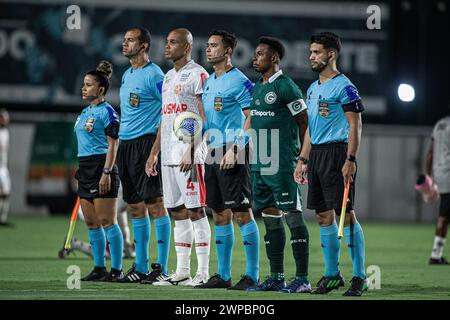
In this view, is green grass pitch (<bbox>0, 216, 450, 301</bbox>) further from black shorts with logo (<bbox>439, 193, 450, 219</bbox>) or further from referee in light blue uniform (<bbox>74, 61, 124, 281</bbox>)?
black shorts with logo (<bbox>439, 193, 450, 219</bbox>)

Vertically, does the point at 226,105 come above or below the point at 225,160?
above

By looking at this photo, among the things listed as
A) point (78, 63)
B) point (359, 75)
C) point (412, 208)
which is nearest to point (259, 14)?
point (359, 75)

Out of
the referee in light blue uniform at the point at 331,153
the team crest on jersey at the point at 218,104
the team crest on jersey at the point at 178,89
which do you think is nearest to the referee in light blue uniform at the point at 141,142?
the team crest on jersey at the point at 178,89

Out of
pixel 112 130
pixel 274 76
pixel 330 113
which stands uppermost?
pixel 274 76

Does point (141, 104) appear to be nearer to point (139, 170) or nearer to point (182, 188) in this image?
point (139, 170)

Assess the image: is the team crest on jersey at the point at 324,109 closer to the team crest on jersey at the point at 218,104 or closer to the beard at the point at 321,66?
the beard at the point at 321,66

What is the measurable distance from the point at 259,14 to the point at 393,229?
6.70 m

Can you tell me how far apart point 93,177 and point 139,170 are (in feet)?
1.80

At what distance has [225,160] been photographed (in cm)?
1084

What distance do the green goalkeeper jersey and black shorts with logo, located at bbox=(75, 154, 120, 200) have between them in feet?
6.40

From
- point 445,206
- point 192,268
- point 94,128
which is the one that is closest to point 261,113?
point 94,128

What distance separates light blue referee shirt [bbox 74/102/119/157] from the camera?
39.2 ft

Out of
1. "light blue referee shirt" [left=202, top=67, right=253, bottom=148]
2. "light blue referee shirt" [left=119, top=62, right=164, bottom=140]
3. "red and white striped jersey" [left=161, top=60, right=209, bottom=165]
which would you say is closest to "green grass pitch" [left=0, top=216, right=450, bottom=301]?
"red and white striped jersey" [left=161, top=60, right=209, bottom=165]

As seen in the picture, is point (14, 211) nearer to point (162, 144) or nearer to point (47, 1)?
point (47, 1)
